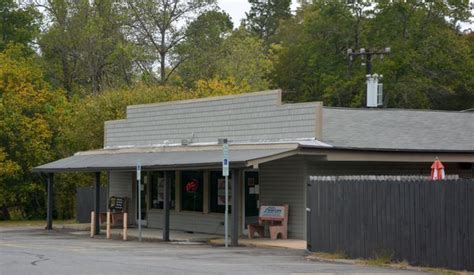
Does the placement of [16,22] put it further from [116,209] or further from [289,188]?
[289,188]

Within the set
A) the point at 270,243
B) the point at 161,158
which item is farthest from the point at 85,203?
the point at 270,243

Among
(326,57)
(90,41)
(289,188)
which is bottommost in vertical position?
(289,188)

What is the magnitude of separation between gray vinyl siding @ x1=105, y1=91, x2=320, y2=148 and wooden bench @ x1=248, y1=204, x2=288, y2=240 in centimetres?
211

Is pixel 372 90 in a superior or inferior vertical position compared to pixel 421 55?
inferior

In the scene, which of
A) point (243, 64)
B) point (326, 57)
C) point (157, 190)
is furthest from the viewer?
point (243, 64)

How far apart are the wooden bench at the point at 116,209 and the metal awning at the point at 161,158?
1860mm

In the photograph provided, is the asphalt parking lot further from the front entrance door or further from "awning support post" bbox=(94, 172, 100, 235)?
the front entrance door

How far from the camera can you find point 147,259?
19.0 m

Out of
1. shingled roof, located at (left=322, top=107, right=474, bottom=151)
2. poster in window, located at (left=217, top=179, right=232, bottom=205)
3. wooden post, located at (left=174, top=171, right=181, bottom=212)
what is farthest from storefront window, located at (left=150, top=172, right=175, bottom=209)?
shingled roof, located at (left=322, top=107, right=474, bottom=151)

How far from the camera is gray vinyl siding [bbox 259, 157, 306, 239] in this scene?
24.9 meters

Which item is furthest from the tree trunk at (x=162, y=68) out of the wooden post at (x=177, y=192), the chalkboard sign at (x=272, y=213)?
the chalkboard sign at (x=272, y=213)

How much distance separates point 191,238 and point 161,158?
8.90ft

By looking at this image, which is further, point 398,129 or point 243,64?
point 243,64

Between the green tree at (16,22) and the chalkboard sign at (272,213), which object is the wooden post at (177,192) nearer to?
the chalkboard sign at (272,213)
